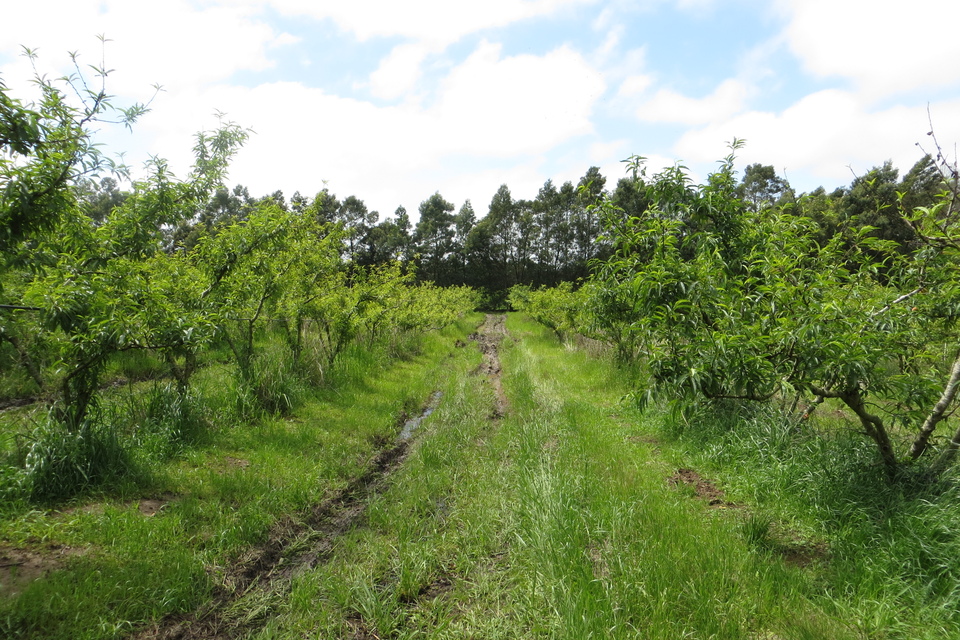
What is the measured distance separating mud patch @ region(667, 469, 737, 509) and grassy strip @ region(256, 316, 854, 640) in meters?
0.17

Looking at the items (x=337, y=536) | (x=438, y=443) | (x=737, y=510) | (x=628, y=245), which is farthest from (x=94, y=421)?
(x=737, y=510)

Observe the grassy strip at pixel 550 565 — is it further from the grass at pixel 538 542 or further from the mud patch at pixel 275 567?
the mud patch at pixel 275 567

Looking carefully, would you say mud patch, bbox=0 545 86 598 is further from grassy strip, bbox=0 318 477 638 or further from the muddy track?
the muddy track

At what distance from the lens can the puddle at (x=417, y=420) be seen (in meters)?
7.85

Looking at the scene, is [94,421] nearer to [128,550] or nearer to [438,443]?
[128,550]

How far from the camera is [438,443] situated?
6980 millimetres

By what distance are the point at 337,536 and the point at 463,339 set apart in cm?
1866

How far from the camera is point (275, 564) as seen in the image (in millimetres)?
4055

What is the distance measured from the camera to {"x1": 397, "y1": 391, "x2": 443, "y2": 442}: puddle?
785cm

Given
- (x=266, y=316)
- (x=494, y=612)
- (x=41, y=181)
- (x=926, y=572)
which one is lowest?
(x=494, y=612)

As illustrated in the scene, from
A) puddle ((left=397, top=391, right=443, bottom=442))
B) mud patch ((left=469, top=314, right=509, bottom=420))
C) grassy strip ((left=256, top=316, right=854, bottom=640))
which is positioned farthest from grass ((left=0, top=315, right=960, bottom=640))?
mud patch ((left=469, top=314, right=509, bottom=420))

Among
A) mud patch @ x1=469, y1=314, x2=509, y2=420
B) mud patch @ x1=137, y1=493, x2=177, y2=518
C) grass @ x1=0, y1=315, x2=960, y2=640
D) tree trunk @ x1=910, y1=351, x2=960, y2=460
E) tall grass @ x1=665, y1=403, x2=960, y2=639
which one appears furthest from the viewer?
mud patch @ x1=469, y1=314, x2=509, y2=420

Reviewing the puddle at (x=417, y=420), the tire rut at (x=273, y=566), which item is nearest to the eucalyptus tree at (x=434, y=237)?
the puddle at (x=417, y=420)

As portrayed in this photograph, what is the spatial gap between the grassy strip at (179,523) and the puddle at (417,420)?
28cm
